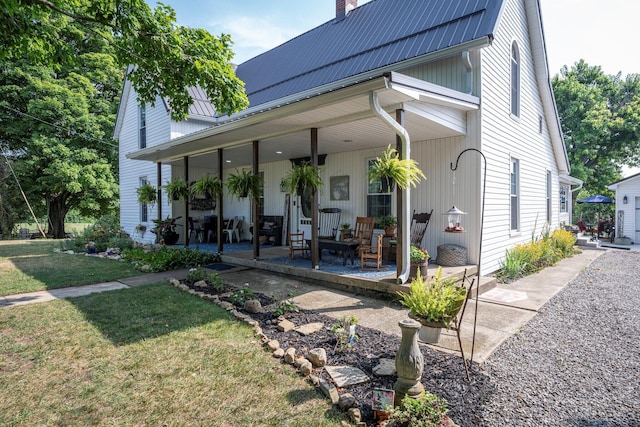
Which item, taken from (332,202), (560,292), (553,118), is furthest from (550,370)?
(553,118)

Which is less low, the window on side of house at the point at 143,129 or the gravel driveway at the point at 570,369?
the window on side of house at the point at 143,129

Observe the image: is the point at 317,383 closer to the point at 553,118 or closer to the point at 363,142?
the point at 363,142

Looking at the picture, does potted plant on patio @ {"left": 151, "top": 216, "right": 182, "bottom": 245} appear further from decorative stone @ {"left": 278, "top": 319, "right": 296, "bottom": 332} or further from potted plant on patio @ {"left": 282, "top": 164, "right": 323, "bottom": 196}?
decorative stone @ {"left": 278, "top": 319, "right": 296, "bottom": 332}

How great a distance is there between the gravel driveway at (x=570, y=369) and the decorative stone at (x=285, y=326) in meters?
1.98

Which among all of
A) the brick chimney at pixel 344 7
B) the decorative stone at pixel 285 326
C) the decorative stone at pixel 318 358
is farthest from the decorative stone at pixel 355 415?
the brick chimney at pixel 344 7

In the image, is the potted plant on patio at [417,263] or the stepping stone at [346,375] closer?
the stepping stone at [346,375]

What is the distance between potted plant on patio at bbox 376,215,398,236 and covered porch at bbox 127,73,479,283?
1.50 ft

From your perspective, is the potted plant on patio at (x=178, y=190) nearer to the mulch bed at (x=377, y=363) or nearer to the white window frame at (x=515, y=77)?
the mulch bed at (x=377, y=363)

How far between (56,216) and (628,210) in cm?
2652

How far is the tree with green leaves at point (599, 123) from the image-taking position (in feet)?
64.1

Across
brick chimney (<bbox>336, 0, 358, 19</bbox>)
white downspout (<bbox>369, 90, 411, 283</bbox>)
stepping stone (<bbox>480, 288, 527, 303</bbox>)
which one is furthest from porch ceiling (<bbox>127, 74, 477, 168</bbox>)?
brick chimney (<bbox>336, 0, 358, 19</bbox>)

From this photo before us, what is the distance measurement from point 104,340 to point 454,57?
23.2 ft

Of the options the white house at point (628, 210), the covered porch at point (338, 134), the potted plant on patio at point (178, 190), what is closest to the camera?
the covered porch at point (338, 134)

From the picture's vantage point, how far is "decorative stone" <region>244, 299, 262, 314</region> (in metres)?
4.36
